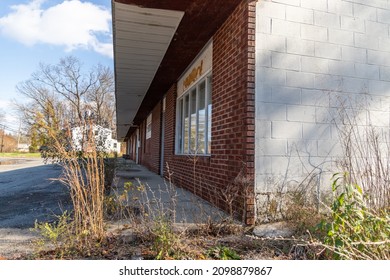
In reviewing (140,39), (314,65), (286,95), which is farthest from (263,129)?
(140,39)

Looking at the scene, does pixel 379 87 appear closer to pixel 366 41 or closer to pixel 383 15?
pixel 366 41

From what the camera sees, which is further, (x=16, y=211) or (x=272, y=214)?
(x=16, y=211)

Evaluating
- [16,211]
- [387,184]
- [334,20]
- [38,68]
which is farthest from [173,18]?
[38,68]

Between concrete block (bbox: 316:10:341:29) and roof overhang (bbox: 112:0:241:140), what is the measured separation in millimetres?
1204

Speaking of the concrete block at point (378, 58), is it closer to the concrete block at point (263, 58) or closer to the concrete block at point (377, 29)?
the concrete block at point (377, 29)

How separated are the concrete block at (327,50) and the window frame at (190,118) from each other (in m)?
1.99

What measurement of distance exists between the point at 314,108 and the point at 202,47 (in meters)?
2.73

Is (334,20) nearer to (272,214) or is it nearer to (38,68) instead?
(272,214)

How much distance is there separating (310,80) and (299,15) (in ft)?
3.12

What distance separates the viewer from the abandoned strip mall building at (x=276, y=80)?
3666mm

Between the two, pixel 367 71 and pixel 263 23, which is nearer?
pixel 263 23

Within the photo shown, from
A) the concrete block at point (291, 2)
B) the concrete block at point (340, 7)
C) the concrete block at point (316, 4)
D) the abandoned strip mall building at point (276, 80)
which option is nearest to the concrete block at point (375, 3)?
the abandoned strip mall building at point (276, 80)

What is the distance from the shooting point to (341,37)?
4148 mm

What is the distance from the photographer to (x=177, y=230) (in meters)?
3.05
